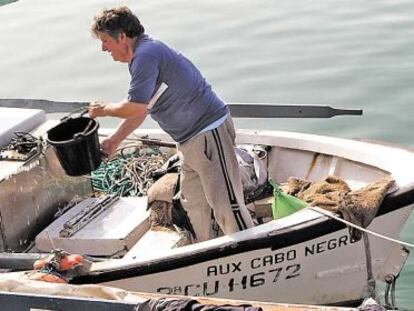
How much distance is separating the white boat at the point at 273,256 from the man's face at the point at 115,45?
1.27m

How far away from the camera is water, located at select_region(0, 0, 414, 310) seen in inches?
423

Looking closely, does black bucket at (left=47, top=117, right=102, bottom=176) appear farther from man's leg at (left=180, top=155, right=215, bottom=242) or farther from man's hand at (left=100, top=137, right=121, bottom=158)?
man's leg at (left=180, top=155, right=215, bottom=242)

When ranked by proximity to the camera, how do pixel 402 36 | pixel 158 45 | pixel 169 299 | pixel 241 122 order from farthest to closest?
pixel 402 36
pixel 241 122
pixel 158 45
pixel 169 299

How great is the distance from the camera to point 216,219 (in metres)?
6.28

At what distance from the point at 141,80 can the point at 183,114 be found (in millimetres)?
446

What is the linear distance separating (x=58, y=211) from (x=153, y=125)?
356cm

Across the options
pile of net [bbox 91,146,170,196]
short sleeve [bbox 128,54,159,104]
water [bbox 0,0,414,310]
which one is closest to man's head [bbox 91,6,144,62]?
short sleeve [bbox 128,54,159,104]

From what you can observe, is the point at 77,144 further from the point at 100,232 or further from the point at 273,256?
the point at 273,256

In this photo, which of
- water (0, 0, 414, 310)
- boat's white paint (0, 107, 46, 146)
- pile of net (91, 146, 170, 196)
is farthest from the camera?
water (0, 0, 414, 310)

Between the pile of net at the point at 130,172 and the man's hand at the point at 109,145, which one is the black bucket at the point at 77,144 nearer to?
the man's hand at the point at 109,145

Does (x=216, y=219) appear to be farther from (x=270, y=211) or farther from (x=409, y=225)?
(x=409, y=225)

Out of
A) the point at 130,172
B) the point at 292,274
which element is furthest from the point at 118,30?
the point at 130,172

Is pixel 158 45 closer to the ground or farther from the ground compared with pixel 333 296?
farther from the ground

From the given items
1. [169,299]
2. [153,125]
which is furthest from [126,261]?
[153,125]
